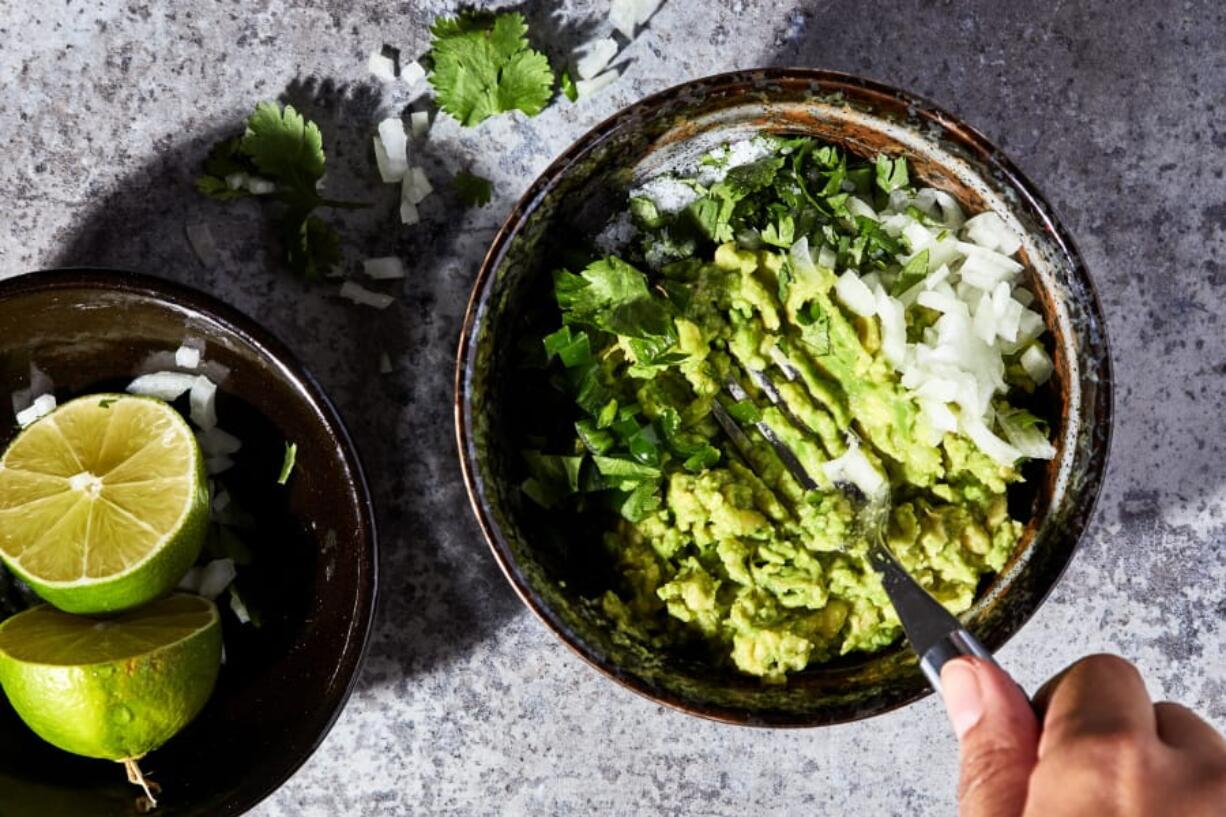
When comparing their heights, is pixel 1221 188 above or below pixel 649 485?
above

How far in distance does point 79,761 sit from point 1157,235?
183 centimetres

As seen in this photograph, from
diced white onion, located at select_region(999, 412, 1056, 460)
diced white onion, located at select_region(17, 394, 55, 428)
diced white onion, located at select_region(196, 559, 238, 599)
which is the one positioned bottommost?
diced white onion, located at select_region(196, 559, 238, 599)

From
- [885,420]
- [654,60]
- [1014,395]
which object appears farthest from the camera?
[654,60]

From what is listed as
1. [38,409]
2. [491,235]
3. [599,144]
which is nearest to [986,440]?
[599,144]

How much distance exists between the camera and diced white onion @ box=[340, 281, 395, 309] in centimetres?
181

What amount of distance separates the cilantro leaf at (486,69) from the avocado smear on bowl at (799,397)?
0.95 ft

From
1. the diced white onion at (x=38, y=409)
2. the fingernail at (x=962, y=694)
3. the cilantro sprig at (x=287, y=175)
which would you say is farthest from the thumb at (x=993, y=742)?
the diced white onion at (x=38, y=409)

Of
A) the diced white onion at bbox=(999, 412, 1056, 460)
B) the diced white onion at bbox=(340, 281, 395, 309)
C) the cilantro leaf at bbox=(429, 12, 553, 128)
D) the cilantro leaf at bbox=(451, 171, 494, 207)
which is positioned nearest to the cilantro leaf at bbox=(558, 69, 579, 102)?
the cilantro leaf at bbox=(429, 12, 553, 128)

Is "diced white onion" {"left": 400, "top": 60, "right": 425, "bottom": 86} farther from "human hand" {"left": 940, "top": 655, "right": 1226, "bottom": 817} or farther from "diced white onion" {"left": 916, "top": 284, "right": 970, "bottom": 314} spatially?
"human hand" {"left": 940, "top": 655, "right": 1226, "bottom": 817}

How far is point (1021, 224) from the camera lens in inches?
63.4

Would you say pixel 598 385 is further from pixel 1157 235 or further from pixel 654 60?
pixel 1157 235

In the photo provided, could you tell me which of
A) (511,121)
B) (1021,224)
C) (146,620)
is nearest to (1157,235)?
(1021,224)

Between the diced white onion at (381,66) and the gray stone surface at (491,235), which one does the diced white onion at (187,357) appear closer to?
the gray stone surface at (491,235)

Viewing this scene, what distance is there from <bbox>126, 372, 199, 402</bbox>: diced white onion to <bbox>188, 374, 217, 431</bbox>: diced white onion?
1 cm
